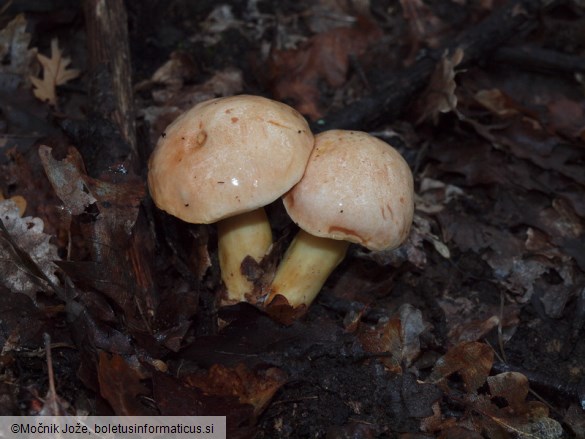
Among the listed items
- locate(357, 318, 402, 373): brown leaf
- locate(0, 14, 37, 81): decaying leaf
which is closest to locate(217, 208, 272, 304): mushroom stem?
locate(357, 318, 402, 373): brown leaf

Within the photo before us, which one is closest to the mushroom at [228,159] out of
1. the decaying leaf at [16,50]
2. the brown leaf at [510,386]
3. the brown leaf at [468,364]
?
the brown leaf at [468,364]

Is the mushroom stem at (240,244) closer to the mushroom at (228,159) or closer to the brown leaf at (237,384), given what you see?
the mushroom at (228,159)

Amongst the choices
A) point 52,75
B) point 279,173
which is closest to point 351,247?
point 279,173

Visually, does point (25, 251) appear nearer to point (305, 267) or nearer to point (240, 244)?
point (240, 244)

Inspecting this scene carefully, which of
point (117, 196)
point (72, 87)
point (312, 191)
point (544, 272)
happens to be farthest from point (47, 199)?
point (544, 272)

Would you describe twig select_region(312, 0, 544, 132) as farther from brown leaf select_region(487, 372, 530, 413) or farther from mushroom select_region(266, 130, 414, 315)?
brown leaf select_region(487, 372, 530, 413)
